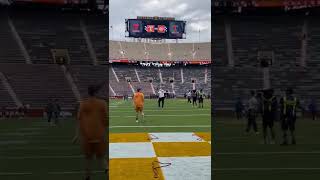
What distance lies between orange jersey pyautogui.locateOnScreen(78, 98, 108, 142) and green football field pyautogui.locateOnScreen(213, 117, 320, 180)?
216 centimetres

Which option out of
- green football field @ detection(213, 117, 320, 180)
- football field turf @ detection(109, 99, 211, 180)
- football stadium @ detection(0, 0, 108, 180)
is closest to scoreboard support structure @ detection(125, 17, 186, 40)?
football stadium @ detection(0, 0, 108, 180)

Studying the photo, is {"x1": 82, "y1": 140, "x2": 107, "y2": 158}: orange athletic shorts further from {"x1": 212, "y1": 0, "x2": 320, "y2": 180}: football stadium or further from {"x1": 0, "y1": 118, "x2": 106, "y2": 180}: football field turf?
{"x1": 212, "y1": 0, "x2": 320, "y2": 180}: football stadium

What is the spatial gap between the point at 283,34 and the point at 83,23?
18387mm

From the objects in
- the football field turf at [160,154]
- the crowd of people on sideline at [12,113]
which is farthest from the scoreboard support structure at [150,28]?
the football field turf at [160,154]

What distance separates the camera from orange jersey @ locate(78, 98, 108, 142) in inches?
262

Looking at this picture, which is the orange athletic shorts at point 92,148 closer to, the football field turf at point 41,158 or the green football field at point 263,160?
the football field turf at point 41,158

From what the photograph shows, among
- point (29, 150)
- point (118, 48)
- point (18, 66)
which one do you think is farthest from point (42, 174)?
point (118, 48)

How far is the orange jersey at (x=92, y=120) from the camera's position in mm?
6645

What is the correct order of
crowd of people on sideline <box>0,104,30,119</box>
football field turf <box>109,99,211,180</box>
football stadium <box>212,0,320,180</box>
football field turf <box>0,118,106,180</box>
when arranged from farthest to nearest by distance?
football stadium <box>212,0,320,180</box> → crowd of people on sideline <box>0,104,30,119</box> → football field turf <box>0,118,106,180</box> → football field turf <box>109,99,211,180</box>

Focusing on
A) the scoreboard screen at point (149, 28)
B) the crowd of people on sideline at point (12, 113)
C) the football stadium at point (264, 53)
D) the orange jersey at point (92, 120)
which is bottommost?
the crowd of people on sideline at point (12, 113)

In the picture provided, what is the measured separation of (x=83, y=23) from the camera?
42438 millimetres

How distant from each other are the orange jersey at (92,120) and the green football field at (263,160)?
216cm

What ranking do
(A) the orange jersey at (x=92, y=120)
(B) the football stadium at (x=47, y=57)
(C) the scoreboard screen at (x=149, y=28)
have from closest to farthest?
(A) the orange jersey at (x=92, y=120), (B) the football stadium at (x=47, y=57), (C) the scoreboard screen at (x=149, y=28)

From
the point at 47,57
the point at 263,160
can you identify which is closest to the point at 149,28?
the point at 47,57
